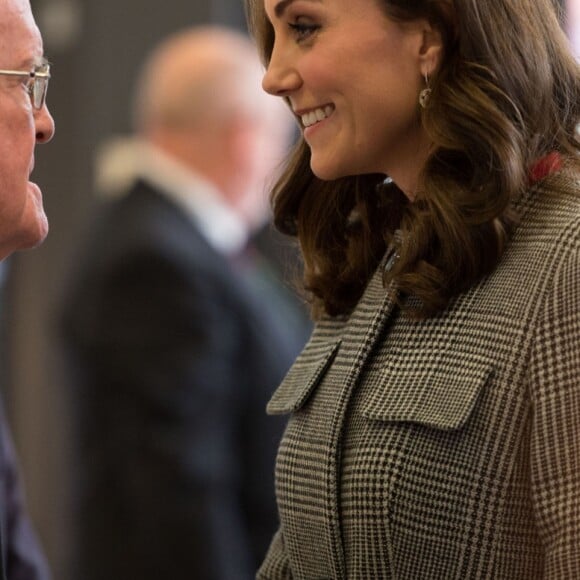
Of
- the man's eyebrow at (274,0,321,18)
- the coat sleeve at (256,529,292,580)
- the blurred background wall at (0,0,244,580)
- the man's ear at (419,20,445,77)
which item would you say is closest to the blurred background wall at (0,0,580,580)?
the blurred background wall at (0,0,244,580)

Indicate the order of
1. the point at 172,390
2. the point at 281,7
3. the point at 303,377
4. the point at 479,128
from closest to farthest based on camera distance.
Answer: the point at 479,128
the point at 281,7
the point at 303,377
the point at 172,390

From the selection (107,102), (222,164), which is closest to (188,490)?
(222,164)

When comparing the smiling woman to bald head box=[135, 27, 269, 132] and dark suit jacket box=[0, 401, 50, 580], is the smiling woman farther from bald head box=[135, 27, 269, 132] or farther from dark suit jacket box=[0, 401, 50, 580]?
bald head box=[135, 27, 269, 132]

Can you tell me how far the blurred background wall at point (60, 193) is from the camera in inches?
240

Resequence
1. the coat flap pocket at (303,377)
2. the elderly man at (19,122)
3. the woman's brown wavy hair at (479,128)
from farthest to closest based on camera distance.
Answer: the elderly man at (19,122) → the coat flap pocket at (303,377) → the woman's brown wavy hair at (479,128)

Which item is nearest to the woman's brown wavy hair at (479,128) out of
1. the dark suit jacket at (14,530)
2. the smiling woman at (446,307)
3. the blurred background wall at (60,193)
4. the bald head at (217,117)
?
the smiling woman at (446,307)

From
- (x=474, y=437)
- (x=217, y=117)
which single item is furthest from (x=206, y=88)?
(x=474, y=437)

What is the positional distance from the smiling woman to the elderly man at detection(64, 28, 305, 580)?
1.81m

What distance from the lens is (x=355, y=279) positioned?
224cm

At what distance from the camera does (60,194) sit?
6320 mm

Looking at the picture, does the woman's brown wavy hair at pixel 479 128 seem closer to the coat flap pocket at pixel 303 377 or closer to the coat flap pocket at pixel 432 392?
the coat flap pocket at pixel 432 392

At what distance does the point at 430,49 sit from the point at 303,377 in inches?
22.7

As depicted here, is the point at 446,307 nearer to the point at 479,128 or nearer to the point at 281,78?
the point at 479,128

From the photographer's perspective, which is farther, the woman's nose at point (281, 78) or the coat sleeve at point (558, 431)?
the woman's nose at point (281, 78)
